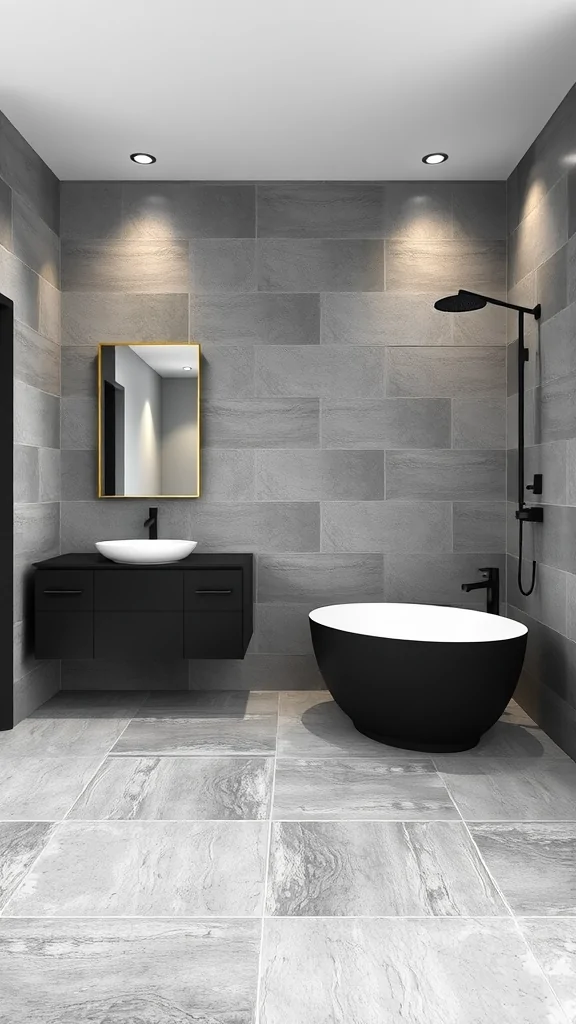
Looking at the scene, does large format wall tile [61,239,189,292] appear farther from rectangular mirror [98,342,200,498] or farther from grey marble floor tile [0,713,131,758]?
grey marble floor tile [0,713,131,758]

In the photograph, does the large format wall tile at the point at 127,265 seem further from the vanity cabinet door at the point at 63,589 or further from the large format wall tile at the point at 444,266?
the vanity cabinet door at the point at 63,589

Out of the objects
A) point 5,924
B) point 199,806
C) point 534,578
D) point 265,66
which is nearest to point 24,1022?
point 5,924

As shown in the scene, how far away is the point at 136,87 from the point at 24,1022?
331cm

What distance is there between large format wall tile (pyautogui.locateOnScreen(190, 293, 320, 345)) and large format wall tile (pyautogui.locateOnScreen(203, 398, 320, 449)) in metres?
0.34

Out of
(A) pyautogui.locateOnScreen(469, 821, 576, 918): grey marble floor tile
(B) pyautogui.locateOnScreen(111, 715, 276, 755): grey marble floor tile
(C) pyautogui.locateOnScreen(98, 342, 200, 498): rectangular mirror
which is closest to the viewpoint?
(A) pyautogui.locateOnScreen(469, 821, 576, 918): grey marble floor tile

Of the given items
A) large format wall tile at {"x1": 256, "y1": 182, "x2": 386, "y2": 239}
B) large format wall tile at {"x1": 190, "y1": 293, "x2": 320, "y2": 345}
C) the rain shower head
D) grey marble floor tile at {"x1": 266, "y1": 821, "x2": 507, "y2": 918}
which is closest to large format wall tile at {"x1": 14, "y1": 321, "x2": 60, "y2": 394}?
large format wall tile at {"x1": 190, "y1": 293, "x2": 320, "y2": 345}

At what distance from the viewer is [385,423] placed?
4.14 meters

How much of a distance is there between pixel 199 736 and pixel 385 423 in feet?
6.32

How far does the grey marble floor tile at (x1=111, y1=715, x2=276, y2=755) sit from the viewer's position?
3.27 metres

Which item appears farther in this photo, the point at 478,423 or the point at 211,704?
the point at 478,423

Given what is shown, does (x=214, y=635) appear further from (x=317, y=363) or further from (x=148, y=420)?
(x=317, y=363)

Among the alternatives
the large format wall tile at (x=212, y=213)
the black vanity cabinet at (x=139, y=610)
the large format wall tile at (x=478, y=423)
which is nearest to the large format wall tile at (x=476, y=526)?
the large format wall tile at (x=478, y=423)

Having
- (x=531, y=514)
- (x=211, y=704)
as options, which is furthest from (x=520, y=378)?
(x=211, y=704)

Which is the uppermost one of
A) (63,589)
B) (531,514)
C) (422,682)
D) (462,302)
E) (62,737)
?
(462,302)
